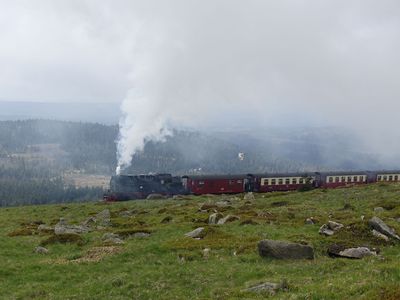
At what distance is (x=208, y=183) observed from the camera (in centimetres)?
9725

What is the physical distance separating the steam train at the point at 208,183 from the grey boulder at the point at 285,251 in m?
70.4

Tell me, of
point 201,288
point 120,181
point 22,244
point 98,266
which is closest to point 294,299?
point 201,288

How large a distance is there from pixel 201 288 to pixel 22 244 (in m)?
18.0

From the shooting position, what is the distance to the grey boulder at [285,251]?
23328 mm

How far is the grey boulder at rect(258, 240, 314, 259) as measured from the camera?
23.3 metres

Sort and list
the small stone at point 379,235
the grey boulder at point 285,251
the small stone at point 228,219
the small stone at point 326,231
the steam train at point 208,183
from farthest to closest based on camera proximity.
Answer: the steam train at point 208,183, the small stone at point 228,219, the small stone at point 326,231, the small stone at point 379,235, the grey boulder at point 285,251

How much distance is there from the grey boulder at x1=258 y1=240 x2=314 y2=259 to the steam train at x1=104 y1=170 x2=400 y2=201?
70440mm

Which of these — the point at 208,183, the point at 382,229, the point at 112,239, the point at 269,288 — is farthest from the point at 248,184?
the point at 269,288

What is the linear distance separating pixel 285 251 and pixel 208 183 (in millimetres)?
73911

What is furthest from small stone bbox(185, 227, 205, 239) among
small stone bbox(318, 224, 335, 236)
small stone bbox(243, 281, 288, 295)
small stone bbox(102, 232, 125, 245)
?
small stone bbox(243, 281, 288, 295)

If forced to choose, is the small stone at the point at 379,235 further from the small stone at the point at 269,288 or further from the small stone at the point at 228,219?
the small stone at the point at 228,219

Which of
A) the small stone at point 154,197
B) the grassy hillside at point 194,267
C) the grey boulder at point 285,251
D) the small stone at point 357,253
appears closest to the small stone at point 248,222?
the grassy hillside at point 194,267

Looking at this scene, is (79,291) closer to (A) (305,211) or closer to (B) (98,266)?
(B) (98,266)

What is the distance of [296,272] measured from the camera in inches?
795
